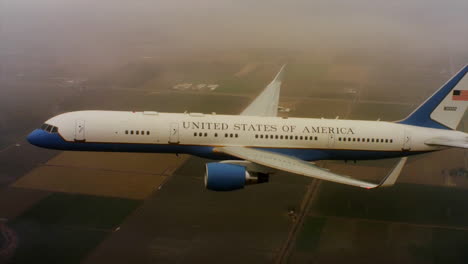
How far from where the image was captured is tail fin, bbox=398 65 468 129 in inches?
1491

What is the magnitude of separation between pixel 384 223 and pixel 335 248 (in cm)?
571

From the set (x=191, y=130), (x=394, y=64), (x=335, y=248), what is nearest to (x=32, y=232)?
(x=191, y=130)

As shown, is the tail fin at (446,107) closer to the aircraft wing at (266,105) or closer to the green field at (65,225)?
the aircraft wing at (266,105)

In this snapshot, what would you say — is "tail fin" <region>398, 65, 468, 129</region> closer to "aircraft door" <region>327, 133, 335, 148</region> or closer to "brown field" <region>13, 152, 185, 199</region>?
"aircraft door" <region>327, 133, 335, 148</region>

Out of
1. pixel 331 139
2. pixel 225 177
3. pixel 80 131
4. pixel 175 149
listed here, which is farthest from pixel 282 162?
pixel 80 131

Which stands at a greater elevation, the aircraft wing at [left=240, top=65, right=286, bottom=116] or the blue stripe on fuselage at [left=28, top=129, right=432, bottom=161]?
the aircraft wing at [left=240, top=65, right=286, bottom=116]

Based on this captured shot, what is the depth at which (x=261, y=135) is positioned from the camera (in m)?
37.0

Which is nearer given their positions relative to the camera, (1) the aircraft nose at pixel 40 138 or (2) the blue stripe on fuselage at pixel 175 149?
(2) the blue stripe on fuselage at pixel 175 149

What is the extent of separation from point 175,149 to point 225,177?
6.76m

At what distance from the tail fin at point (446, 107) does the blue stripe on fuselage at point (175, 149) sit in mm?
3232

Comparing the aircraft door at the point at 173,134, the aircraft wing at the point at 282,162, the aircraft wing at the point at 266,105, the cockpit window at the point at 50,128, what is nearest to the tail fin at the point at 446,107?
the aircraft wing at the point at 282,162

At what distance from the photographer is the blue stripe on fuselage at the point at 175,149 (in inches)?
1428

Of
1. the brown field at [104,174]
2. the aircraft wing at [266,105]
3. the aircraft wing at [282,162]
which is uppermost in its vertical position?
the aircraft wing at [266,105]

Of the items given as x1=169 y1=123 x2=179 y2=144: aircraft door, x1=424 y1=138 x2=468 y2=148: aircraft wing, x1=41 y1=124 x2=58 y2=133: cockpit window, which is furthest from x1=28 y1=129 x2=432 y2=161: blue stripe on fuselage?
x1=424 y1=138 x2=468 y2=148: aircraft wing
